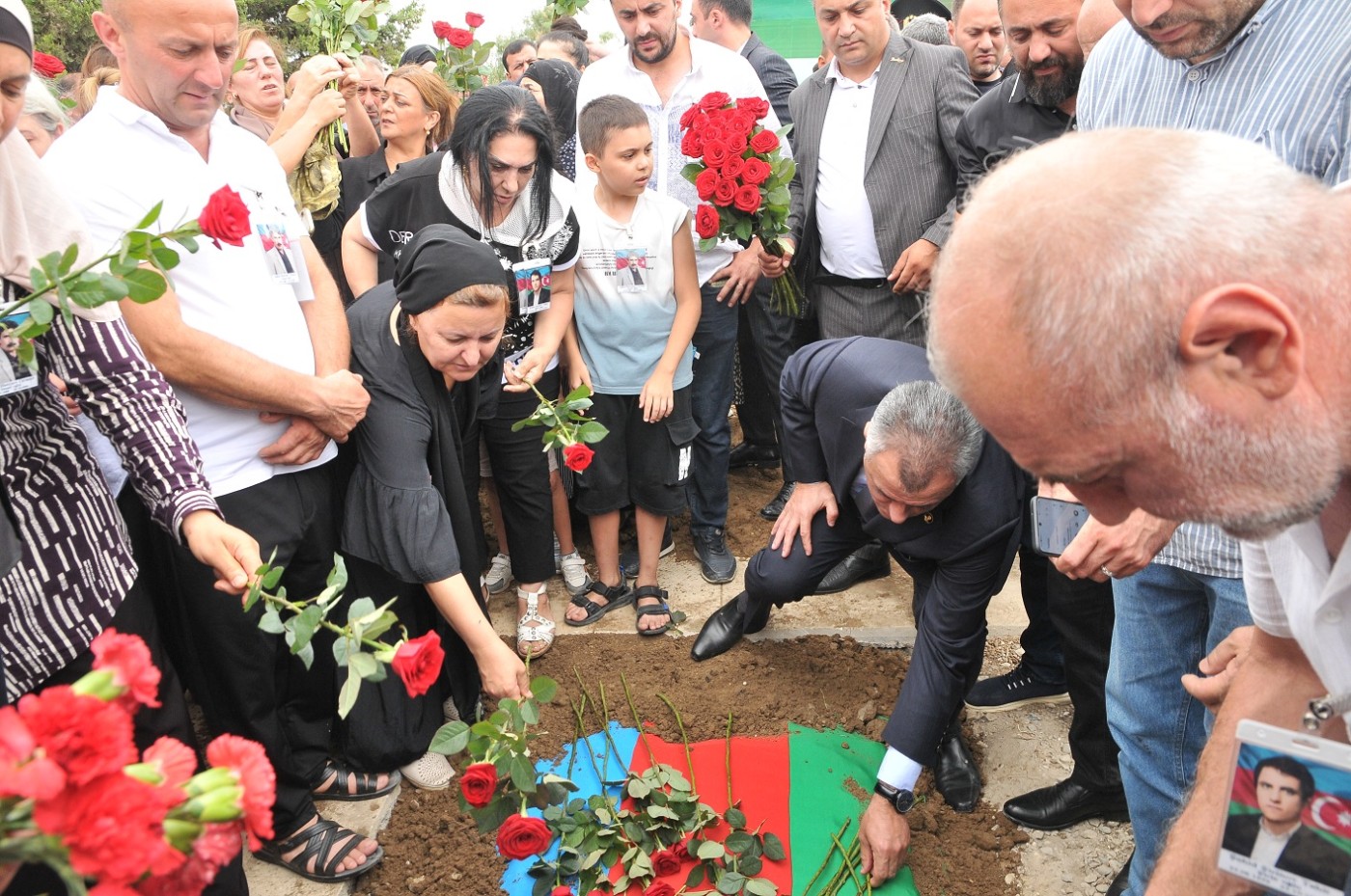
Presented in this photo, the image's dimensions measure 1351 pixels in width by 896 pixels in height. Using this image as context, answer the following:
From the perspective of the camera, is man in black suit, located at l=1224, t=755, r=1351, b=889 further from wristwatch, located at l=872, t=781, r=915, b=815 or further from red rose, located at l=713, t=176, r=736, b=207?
red rose, located at l=713, t=176, r=736, b=207

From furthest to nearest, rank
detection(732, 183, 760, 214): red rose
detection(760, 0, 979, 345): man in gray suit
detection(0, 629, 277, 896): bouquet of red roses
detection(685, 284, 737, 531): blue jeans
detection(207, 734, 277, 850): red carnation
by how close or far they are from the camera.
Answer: detection(685, 284, 737, 531): blue jeans
detection(760, 0, 979, 345): man in gray suit
detection(732, 183, 760, 214): red rose
detection(207, 734, 277, 850): red carnation
detection(0, 629, 277, 896): bouquet of red roses

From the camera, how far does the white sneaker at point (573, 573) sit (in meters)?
4.04

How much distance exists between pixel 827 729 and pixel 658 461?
119 cm

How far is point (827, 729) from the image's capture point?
10.6 feet

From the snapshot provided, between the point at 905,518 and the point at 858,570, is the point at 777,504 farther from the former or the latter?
the point at 905,518

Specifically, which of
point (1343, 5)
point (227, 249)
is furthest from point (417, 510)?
point (1343, 5)

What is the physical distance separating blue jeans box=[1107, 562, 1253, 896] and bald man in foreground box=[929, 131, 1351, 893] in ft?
4.03

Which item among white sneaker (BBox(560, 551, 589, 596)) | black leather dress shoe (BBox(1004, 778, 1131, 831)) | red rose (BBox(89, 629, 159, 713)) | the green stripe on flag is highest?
red rose (BBox(89, 629, 159, 713))

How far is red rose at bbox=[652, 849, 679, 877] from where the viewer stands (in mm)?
2604

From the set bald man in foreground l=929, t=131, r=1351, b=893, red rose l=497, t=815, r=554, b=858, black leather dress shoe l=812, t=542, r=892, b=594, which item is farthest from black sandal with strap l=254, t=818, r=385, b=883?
bald man in foreground l=929, t=131, r=1351, b=893

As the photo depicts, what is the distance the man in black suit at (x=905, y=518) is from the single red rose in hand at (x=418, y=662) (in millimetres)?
1355

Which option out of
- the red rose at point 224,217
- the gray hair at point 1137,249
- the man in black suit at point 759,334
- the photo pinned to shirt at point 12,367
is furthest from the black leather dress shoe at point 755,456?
the gray hair at point 1137,249

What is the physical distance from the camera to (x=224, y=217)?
1839mm

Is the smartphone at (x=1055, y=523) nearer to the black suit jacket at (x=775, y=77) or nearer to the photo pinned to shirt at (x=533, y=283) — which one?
the photo pinned to shirt at (x=533, y=283)
